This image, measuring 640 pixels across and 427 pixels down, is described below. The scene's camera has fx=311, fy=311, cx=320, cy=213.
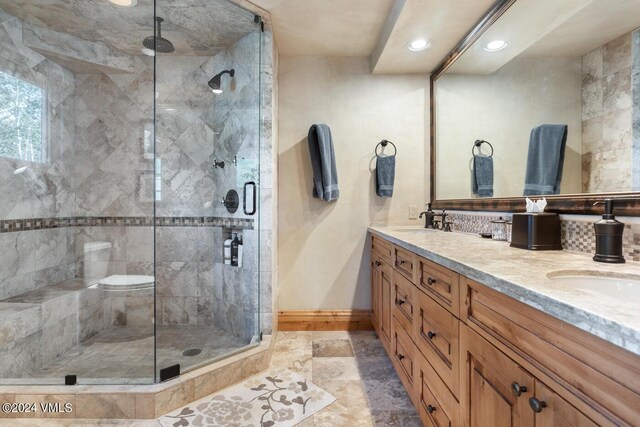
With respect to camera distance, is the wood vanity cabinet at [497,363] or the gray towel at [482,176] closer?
the wood vanity cabinet at [497,363]

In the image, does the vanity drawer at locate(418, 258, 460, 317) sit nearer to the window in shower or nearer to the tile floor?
the tile floor

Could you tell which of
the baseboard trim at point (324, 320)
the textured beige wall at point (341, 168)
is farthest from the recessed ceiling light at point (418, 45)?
the baseboard trim at point (324, 320)

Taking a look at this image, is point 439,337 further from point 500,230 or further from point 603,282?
point 500,230

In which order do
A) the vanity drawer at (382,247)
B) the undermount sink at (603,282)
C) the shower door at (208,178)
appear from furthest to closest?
the shower door at (208,178) < the vanity drawer at (382,247) < the undermount sink at (603,282)

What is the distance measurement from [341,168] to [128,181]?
190 centimetres

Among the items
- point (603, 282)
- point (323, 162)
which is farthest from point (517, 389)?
point (323, 162)

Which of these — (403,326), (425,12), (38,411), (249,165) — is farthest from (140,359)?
(425,12)

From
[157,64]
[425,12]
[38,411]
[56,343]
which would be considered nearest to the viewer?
[38,411]

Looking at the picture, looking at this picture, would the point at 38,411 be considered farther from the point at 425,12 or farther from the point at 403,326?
the point at 425,12

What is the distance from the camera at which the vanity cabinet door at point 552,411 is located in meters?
0.60

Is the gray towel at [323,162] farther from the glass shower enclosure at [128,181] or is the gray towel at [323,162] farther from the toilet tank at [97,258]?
the toilet tank at [97,258]

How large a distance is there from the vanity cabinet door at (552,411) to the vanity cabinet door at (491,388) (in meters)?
0.02

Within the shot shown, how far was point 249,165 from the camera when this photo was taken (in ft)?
7.89

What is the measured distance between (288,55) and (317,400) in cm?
263
